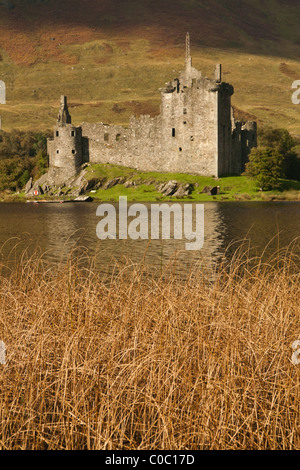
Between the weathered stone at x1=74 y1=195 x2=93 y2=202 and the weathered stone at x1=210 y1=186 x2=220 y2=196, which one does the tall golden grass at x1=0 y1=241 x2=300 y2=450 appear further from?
the weathered stone at x1=74 y1=195 x2=93 y2=202

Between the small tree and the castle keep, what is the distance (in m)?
6.69

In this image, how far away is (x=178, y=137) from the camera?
239 feet

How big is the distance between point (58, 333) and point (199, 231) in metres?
26.2

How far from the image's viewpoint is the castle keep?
70250 millimetres

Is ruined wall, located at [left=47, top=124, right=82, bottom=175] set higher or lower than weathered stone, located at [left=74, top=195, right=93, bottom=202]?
higher

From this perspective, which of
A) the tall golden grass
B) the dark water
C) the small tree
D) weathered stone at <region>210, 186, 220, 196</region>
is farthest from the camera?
weathered stone at <region>210, 186, 220, 196</region>

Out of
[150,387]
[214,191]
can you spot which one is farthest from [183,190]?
[150,387]

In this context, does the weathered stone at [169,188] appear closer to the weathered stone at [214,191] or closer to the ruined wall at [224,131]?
the weathered stone at [214,191]

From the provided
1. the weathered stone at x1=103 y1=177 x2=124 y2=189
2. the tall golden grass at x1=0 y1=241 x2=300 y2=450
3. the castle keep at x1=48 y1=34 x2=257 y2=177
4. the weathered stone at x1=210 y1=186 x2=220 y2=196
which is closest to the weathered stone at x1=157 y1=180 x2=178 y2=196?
the weathered stone at x1=210 y1=186 x2=220 y2=196

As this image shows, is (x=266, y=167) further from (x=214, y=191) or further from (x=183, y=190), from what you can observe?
(x=183, y=190)

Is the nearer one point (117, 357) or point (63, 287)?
point (117, 357)
